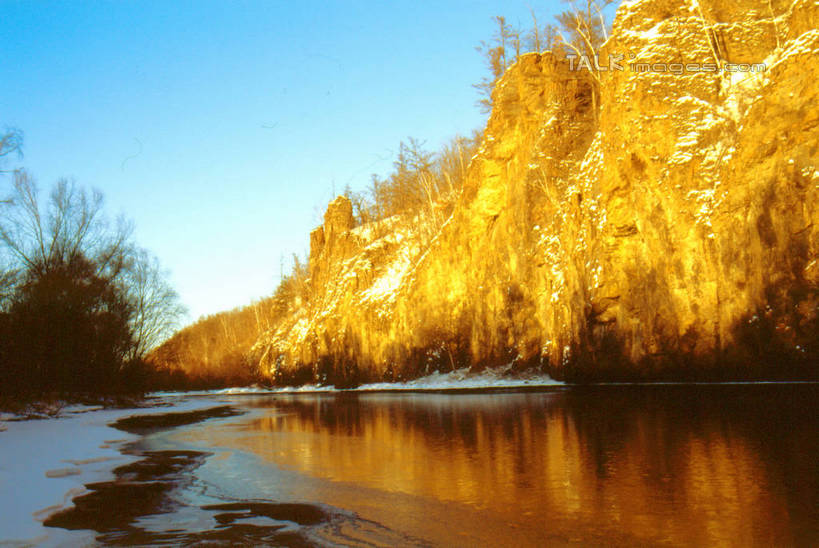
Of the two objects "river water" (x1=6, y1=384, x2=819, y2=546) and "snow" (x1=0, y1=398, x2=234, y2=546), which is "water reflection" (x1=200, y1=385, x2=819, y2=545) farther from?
"snow" (x1=0, y1=398, x2=234, y2=546)

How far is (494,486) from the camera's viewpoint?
8156 millimetres

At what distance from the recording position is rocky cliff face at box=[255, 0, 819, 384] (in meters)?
24.8

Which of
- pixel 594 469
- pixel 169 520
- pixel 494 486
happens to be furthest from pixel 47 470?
pixel 594 469

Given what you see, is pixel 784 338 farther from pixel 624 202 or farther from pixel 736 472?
pixel 736 472

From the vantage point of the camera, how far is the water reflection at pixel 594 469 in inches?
232

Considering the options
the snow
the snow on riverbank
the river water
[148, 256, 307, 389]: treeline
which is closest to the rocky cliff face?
the snow on riverbank

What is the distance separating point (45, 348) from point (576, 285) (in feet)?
87.7

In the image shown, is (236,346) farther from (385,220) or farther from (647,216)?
(647,216)

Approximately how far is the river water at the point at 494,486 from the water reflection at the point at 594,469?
0.11 feet

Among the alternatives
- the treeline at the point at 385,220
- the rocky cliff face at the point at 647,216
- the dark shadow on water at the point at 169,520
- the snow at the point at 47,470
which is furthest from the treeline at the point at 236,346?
the dark shadow on water at the point at 169,520

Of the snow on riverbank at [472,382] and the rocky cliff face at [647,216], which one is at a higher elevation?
the rocky cliff face at [647,216]

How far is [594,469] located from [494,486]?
172 centimetres

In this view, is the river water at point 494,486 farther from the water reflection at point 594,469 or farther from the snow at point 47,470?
the snow at point 47,470

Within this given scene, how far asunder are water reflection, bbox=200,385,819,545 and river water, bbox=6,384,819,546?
0.03 m
